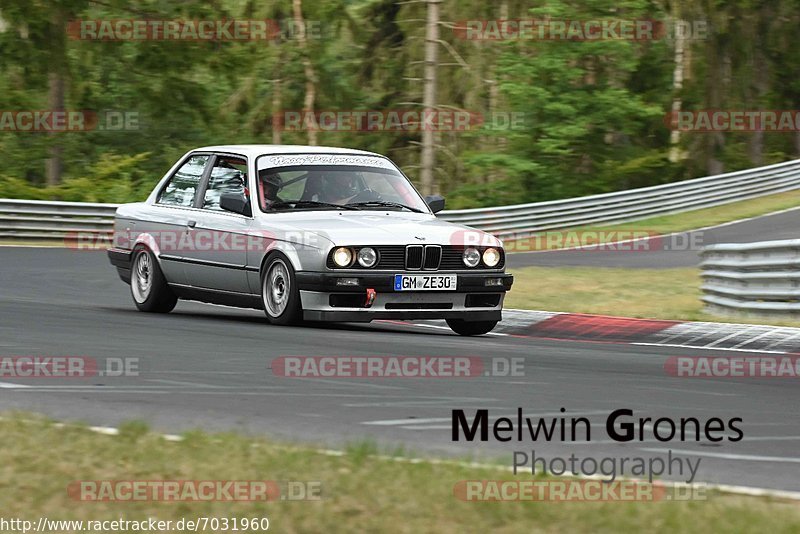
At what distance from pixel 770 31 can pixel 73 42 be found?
21.6 meters

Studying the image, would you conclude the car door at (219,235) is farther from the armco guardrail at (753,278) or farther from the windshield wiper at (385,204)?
the armco guardrail at (753,278)

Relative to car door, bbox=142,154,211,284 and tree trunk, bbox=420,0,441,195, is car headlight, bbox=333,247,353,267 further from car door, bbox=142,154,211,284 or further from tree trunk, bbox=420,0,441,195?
tree trunk, bbox=420,0,441,195

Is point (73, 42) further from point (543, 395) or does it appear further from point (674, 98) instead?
point (543, 395)

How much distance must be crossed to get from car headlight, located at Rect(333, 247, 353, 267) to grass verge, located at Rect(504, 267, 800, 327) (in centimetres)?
400

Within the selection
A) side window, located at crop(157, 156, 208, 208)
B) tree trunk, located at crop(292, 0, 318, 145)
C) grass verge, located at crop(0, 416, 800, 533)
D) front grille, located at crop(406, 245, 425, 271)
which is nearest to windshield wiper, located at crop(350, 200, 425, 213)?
front grille, located at crop(406, 245, 425, 271)

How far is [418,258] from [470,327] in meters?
1.23

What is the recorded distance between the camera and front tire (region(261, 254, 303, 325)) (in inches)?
464

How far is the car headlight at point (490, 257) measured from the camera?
12297 millimetres

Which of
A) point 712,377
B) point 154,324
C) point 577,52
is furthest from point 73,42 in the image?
point 712,377

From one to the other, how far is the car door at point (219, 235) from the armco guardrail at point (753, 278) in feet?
17.4

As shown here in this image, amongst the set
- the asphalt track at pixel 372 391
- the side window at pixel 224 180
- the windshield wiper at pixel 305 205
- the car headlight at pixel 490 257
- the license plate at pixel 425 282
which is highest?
the side window at pixel 224 180

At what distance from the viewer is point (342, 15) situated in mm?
45344

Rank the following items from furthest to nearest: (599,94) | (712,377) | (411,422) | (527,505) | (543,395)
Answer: (599,94)
(712,377)
(543,395)
(411,422)
(527,505)

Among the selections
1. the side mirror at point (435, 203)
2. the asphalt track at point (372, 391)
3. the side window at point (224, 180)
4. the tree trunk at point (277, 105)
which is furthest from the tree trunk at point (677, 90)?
the asphalt track at point (372, 391)
